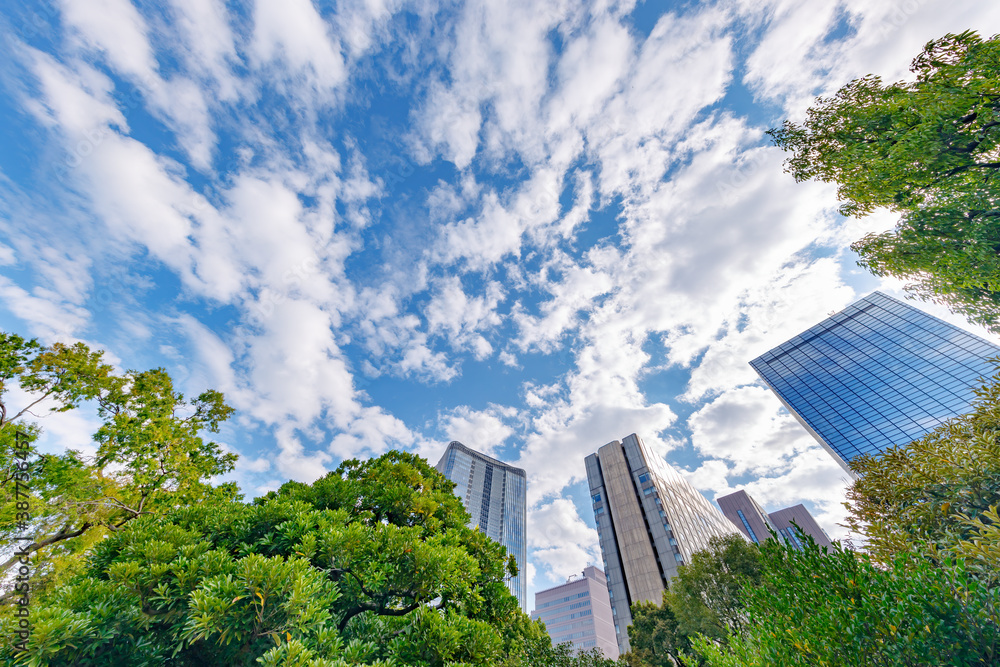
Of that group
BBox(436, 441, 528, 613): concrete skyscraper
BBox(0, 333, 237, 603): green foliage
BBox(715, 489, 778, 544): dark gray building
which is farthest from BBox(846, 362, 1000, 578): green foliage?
BBox(715, 489, 778, 544): dark gray building

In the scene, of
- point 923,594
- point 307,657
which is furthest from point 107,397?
point 923,594

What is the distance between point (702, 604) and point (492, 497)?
94.0 m

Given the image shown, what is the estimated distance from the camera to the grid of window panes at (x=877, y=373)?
203 ft

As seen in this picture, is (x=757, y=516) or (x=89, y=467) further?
(x=757, y=516)

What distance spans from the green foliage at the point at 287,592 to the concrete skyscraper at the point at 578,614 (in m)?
138

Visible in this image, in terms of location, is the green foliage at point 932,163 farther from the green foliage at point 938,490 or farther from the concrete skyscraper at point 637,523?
the concrete skyscraper at point 637,523

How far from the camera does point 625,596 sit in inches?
1850

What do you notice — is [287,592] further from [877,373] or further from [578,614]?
[578,614]

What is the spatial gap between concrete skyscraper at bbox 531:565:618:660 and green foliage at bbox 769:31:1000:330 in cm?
14151

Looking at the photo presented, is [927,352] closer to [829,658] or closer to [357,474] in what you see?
[829,658]

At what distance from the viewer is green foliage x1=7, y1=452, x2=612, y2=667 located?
17.0ft

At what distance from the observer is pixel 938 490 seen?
8.91m

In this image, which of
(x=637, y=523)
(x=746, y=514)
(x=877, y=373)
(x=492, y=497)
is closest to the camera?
(x=637, y=523)
